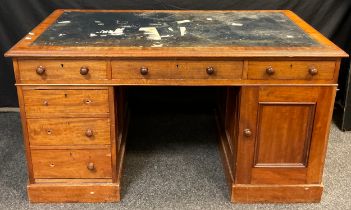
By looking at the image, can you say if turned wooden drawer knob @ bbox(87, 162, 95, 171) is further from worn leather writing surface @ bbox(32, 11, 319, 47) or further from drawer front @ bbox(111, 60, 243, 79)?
worn leather writing surface @ bbox(32, 11, 319, 47)

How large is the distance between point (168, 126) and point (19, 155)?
0.96 metres

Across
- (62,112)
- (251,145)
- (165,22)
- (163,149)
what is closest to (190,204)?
(251,145)

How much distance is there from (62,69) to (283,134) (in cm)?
103

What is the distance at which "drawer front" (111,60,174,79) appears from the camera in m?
1.82

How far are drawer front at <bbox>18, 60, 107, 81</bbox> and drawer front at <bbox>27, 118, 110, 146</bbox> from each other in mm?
206

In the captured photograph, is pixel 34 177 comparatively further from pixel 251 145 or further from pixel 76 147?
pixel 251 145

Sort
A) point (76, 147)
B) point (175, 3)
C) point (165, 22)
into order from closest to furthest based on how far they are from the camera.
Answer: point (76, 147) → point (165, 22) → point (175, 3)

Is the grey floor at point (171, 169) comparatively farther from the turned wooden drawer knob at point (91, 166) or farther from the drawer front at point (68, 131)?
the drawer front at point (68, 131)

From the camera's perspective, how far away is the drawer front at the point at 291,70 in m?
1.82

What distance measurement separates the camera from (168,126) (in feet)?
9.48

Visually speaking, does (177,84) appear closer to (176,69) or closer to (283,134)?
(176,69)

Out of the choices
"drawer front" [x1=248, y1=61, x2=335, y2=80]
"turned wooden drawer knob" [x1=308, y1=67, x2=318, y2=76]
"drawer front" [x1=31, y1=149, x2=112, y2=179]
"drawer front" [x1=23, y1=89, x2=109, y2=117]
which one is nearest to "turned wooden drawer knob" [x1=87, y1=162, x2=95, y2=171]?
"drawer front" [x1=31, y1=149, x2=112, y2=179]

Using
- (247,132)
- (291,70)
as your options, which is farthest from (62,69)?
(291,70)

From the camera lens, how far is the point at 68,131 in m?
1.95
